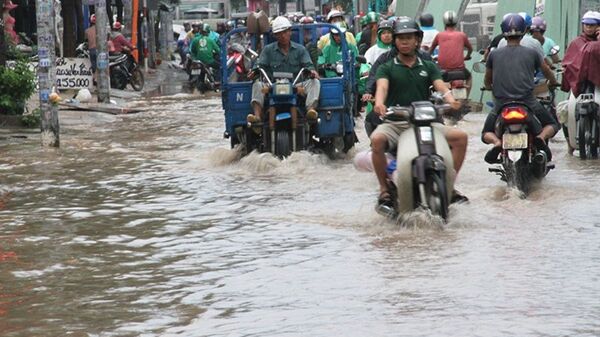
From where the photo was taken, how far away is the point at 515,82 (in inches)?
491

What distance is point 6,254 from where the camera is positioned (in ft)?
32.6

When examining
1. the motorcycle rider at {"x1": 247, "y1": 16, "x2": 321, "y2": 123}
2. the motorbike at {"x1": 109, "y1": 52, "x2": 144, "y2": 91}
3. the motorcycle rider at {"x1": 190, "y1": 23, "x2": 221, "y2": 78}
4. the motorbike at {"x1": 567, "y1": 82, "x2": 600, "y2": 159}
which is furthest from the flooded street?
the motorcycle rider at {"x1": 190, "y1": 23, "x2": 221, "y2": 78}

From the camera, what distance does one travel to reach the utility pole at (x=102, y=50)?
87.9ft

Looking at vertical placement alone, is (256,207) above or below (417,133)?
below

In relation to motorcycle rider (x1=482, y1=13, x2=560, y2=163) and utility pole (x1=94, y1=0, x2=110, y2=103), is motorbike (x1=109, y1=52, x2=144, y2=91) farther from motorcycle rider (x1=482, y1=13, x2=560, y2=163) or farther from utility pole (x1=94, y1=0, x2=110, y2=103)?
motorcycle rider (x1=482, y1=13, x2=560, y2=163)

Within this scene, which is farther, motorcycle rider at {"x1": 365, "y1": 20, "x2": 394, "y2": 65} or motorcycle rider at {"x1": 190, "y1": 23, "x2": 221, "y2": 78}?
motorcycle rider at {"x1": 190, "y1": 23, "x2": 221, "y2": 78}

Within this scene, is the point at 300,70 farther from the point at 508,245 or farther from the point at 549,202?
the point at 508,245

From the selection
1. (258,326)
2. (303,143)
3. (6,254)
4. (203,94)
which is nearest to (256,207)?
(6,254)

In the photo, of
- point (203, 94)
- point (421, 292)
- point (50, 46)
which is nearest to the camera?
point (421, 292)

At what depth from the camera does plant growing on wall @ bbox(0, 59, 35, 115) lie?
21516 mm

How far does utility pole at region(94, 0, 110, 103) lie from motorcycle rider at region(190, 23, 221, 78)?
26.1 feet

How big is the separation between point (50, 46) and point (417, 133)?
31.7ft

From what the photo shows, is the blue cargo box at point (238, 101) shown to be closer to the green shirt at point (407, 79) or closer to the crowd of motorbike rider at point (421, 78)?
the crowd of motorbike rider at point (421, 78)

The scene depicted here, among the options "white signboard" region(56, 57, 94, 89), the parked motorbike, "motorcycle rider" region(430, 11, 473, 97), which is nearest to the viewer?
"motorcycle rider" region(430, 11, 473, 97)
